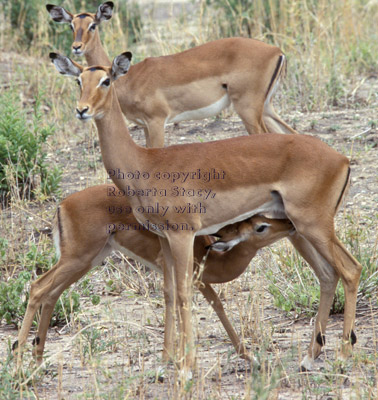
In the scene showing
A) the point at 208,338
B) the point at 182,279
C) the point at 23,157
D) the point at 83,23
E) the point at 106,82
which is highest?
the point at 106,82

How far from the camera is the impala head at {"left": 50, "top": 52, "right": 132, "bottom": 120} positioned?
5234mm

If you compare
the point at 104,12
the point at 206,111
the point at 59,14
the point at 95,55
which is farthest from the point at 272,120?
the point at 59,14

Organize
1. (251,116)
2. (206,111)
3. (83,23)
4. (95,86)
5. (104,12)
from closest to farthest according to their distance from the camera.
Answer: (95,86) < (251,116) < (206,111) < (83,23) < (104,12)

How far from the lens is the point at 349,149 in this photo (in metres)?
8.85

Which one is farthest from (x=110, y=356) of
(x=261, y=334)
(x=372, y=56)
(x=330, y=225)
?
(x=372, y=56)

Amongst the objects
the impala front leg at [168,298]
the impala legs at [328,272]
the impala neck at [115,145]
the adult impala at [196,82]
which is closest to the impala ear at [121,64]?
the impala neck at [115,145]

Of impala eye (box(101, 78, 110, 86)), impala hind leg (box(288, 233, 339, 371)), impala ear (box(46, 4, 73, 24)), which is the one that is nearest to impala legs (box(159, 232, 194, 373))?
impala hind leg (box(288, 233, 339, 371))

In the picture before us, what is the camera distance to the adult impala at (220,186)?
5312 mm

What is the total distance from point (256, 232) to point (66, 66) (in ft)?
5.81

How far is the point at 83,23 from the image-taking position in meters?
8.82

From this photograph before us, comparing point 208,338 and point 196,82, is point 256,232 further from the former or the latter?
point 196,82

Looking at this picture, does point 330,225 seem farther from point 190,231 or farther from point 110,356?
point 110,356

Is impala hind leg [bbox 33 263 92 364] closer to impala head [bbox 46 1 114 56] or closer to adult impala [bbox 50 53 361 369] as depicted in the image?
adult impala [bbox 50 53 361 369]

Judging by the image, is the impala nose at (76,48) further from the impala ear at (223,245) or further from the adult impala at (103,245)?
the impala ear at (223,245)
